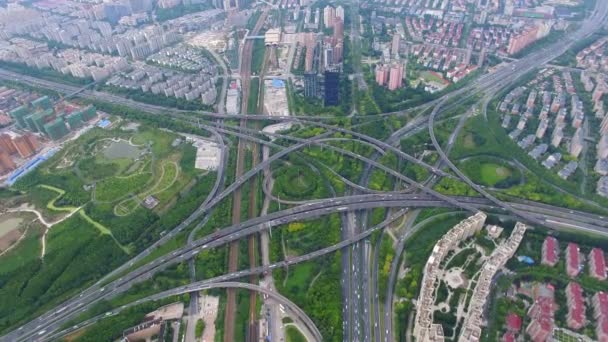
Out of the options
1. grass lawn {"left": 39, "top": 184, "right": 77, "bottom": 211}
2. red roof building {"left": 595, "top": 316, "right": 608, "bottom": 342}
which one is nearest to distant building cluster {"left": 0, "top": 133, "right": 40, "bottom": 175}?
grass lawn {"left": 39, "top": 184, "right": 77, "bottom": 211}

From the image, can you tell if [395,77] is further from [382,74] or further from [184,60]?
[184,60]

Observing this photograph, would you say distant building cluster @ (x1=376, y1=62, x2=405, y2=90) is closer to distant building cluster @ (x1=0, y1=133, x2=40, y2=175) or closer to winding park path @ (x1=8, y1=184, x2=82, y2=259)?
winding park path @ (x1=8, y1=184, x2=82, y2=259)

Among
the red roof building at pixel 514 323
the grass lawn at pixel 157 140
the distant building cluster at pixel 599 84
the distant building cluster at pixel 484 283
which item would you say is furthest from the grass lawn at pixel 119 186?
the distant building cluster at pixel 599 84

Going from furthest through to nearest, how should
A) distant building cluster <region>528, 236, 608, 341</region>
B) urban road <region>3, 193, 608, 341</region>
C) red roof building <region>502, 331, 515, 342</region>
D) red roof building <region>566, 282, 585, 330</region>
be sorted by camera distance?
urban road <region>3, 193, 608, 341</region> → red roof building <region>566, 282, 585, 330</region> → distant building cluster <region>528, 236, 608, 341</region> → red roof building <region>502, 331, 515, 342</region>

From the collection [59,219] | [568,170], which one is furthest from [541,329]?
[59,219]

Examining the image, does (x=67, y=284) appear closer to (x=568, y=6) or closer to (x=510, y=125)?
(x=510, y=125)

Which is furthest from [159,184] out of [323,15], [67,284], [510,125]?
[323,15]
